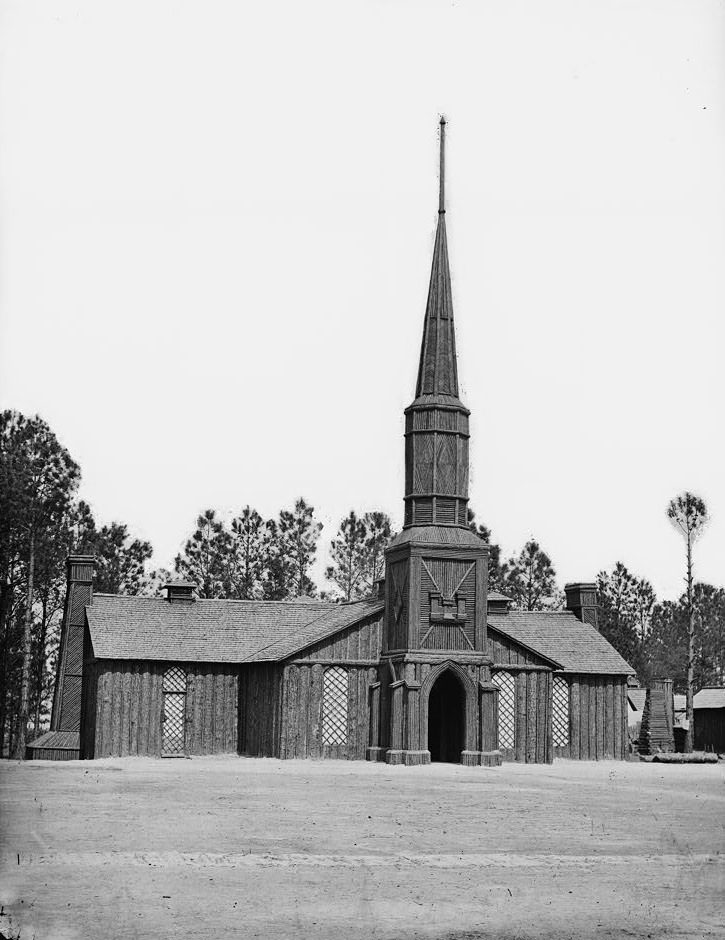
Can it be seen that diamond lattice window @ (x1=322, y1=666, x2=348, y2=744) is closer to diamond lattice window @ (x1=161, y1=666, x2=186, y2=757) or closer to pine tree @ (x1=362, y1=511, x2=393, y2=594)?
A: diamond lattice window @ (x1=161, y1=666, x2=186, y2=757)

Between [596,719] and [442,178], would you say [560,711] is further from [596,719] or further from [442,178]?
[442,178]

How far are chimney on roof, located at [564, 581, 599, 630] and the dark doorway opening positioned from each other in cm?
1149

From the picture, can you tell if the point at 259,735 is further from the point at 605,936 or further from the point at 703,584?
the point at 703,584

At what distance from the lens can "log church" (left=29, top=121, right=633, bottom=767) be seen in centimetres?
4581

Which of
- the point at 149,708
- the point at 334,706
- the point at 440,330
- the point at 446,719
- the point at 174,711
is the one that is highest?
the point at 440,330

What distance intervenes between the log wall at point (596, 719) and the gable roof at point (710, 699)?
2254 centimetres

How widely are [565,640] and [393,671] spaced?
1176 cm

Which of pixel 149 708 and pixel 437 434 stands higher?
pixel 437 434

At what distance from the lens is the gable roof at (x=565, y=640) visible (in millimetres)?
52844

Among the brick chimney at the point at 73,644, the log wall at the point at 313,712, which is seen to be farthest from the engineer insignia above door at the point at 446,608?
the brick chimney at the point at 73,644

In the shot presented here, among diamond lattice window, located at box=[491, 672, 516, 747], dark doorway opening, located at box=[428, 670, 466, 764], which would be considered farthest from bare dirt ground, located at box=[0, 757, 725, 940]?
diamond lattice window, located at box=[491, 672, 516, 747]

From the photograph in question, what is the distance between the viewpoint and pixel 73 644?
176 ft

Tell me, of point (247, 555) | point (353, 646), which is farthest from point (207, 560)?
point (353, 646)

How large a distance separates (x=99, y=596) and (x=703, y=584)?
113 metres
